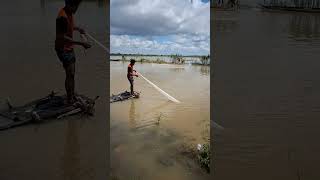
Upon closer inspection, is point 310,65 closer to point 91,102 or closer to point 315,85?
point 315,85

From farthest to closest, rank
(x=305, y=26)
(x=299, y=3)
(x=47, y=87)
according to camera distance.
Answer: (x=299, y=3) < (x=305, y=26) < (x=47, y=87)

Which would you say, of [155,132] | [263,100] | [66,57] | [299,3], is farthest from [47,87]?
[299,3]

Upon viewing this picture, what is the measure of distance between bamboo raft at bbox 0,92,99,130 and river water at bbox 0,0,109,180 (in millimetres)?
62

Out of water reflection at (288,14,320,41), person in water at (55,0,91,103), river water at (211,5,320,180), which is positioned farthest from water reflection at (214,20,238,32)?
person in water at (55,0,91,103)

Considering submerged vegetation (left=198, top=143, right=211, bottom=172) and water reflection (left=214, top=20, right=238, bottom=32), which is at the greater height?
water reflection (left=214, top=20, right=238, bottom=32)

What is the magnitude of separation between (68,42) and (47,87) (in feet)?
2.24

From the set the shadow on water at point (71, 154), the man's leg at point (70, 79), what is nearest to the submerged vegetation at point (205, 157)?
the shadow on water at point (71, 154)

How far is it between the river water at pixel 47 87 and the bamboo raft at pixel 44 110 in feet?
0.20

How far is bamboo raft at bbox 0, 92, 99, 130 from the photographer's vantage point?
12.1 feet

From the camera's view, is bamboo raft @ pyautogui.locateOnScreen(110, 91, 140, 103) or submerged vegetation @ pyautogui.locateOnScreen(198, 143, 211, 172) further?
bamboo raft @ pyautogui.locateOnScreen(110, 91, 140, 103)

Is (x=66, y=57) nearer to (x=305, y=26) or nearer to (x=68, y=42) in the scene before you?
(x=68, y=42)

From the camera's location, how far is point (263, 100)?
4648 millimetres

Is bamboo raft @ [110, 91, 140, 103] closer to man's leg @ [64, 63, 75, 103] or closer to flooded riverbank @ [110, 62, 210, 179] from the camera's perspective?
flooded riverbank @ [110, 62, 210, 179]

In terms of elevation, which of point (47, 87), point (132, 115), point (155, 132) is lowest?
point (155, 132)
